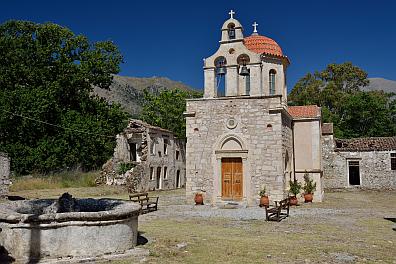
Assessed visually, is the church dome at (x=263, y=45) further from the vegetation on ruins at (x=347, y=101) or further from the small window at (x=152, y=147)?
the vegetation on ruins at (x=347, y=101)

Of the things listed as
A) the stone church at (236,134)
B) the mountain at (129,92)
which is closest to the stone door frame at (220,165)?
the stone church at (236,134)

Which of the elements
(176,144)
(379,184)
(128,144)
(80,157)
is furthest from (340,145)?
(80,157)

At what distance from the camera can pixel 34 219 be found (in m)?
7.27

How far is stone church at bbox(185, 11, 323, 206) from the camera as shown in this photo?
17.7m

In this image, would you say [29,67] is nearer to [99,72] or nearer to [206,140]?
[99,72]

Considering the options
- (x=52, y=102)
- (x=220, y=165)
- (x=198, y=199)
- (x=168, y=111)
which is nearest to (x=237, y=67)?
(x=220, y=165)

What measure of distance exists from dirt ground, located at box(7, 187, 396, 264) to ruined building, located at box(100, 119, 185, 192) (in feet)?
48.6

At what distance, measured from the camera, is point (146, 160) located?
103 ft

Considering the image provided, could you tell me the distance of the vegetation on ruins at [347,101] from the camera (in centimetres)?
4134

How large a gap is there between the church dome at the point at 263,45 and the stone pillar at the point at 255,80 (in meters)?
2.76

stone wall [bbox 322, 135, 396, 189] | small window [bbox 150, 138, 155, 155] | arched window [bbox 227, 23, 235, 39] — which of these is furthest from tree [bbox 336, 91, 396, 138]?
arched window [bbox 227, 23, 235, 39]

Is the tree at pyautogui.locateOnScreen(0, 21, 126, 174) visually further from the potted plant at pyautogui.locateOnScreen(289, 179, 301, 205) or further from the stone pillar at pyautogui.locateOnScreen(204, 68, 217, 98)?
the potted plant at pyautogui.locateOnScreen(289, 179, 301, 205)

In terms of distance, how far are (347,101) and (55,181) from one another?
3161cm

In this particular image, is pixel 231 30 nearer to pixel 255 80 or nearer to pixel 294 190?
pixel 255 80
